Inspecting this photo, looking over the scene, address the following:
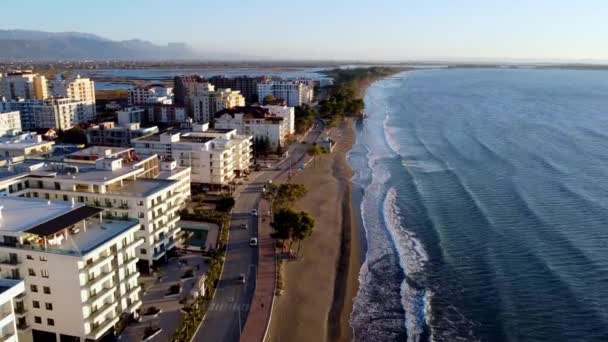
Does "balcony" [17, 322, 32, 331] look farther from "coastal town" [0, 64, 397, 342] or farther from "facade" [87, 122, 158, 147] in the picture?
"facade" [87, 122, 158, 147]

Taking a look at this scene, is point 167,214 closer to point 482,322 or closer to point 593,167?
point 482,322

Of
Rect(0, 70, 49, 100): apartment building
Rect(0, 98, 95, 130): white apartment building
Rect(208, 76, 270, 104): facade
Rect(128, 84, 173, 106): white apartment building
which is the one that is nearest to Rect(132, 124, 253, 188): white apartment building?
Rect(0, 98, 95, 130): white apartment building

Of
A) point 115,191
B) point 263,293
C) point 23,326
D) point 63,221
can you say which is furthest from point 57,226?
point 263,293

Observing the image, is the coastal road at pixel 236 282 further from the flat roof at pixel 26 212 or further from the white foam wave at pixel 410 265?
the flat roof at pixel 26 212

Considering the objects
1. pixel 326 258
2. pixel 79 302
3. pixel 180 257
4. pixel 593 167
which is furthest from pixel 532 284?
pixel 593 167

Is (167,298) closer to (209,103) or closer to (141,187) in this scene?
(141,187)

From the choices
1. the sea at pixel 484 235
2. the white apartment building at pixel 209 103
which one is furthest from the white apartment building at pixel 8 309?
the white apartment building at pixel 209 103
